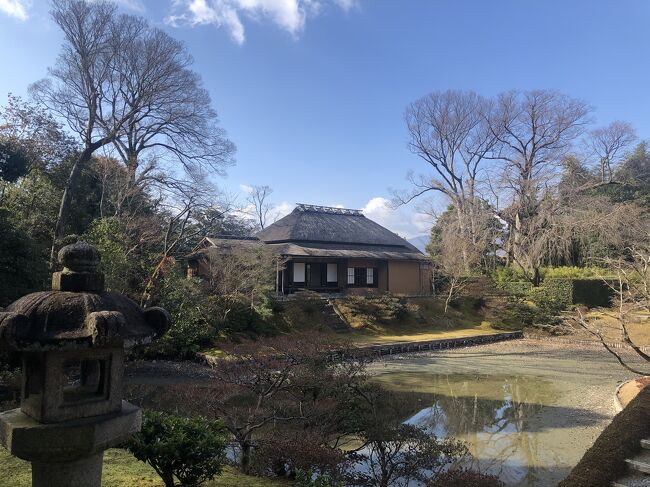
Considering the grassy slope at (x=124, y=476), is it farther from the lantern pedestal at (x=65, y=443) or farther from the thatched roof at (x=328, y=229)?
the thatched roof at (x=328, y=229)

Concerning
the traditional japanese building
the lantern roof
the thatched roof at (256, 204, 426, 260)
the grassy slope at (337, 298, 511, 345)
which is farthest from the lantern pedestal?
the thatched roof at (256, 204, 426, 260)

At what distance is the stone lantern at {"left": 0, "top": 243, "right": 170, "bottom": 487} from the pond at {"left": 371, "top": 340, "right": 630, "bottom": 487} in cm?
627

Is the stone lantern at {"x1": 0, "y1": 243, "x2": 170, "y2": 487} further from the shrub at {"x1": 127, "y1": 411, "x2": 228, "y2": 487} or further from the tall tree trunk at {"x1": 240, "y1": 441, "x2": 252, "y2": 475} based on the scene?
the tall tree trunk at {"x1": 240, "y1": 441, "x2": 252, "y2": 475}

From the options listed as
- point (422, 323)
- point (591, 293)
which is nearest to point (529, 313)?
point (591, 293)

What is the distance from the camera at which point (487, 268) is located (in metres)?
33.7

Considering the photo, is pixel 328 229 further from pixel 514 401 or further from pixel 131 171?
pixel 514 401

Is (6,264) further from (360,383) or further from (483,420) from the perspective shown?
(483,420)

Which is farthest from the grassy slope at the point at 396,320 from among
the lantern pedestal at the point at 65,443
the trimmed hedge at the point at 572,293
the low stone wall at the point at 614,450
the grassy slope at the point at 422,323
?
the lantern pedestal at the point at 65,443

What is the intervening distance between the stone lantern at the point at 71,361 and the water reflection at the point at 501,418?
6148 mm

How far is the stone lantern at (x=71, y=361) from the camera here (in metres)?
3.29

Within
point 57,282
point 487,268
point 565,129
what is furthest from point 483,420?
point 565,129

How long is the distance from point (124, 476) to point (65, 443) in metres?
2.76

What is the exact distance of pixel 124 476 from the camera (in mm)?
5707

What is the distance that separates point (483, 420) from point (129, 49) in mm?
21282
